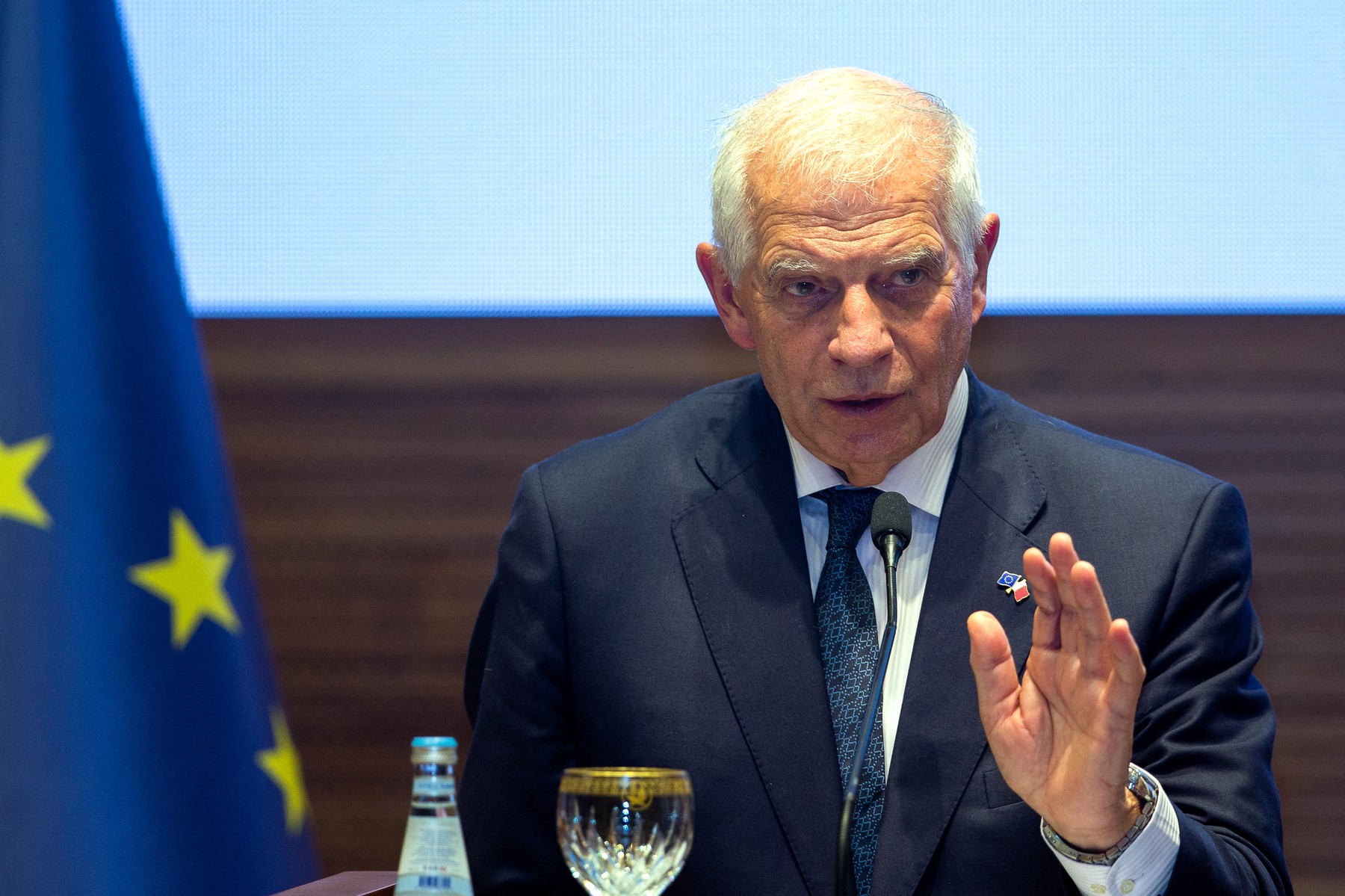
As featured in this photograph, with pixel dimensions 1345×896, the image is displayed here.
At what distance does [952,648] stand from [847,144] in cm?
71

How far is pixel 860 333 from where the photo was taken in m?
1.69

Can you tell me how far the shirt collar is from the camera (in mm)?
1880

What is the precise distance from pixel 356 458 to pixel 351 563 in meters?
0.26

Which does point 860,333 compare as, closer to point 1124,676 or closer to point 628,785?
point 1124,676

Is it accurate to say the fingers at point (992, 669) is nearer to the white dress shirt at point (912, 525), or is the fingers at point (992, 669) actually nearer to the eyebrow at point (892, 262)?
the white dress shirt at point (912, 525)

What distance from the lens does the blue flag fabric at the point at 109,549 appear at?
2088mm

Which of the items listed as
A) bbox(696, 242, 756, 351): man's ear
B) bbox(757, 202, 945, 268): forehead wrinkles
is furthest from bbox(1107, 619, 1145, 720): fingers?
bbox(696, 242, 756, 351): man's ear

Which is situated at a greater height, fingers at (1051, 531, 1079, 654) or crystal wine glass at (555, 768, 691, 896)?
fingers at (1051, 531, 1079, 654)

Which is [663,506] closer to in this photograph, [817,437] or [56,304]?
[817,437]

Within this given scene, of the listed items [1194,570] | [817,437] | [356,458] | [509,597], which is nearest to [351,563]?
[356,458]

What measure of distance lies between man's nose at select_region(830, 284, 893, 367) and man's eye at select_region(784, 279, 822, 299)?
6cm

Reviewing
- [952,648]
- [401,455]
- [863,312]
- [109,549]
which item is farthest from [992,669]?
[401,455]

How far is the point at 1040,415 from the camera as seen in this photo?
2068mm

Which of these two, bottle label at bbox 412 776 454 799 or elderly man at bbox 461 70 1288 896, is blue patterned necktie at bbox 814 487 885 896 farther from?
bottle label at bbox 412 776 454 799
